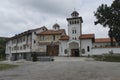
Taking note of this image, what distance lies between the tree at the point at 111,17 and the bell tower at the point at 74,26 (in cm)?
577

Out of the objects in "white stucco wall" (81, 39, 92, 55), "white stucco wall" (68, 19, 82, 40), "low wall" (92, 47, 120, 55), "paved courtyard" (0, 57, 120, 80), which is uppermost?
"white stucco wall" (68, 19, 82, 40)

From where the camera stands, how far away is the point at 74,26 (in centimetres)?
6003

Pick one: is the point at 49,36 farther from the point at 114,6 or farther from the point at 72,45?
the point at 114,6

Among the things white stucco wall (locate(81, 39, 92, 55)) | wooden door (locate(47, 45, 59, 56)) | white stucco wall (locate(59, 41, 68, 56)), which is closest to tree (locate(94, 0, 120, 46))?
white stucco wall (locate(81, 39, 92, 55))

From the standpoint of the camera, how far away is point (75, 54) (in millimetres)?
58469

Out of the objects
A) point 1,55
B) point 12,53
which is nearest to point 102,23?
point 12,53

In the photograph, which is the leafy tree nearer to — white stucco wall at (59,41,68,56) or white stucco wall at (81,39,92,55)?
white stucco wall at (59,41,68,56)

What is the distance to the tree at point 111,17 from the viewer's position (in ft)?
167

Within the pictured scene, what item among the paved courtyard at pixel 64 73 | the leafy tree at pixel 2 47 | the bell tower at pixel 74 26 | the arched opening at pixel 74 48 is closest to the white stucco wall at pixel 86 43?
the arched opening at pixel 74 48

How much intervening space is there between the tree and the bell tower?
18.9ft

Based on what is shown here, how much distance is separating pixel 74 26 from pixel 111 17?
470 inches

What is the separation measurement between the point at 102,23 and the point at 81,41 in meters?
7.86

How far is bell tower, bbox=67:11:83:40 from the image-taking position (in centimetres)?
5888

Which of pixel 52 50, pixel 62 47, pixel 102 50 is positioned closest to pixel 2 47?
pixel 52 50
